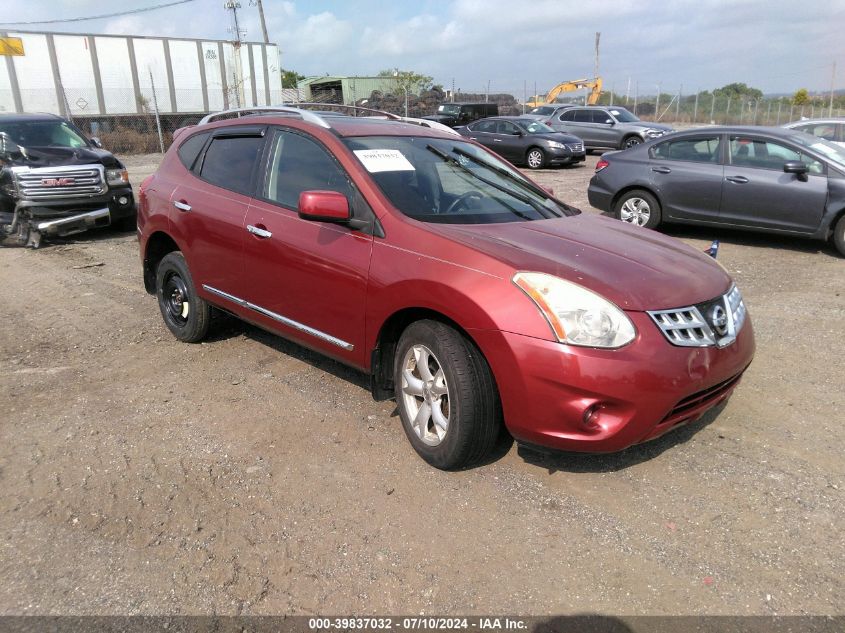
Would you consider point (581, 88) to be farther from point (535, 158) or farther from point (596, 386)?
point (596, 386)

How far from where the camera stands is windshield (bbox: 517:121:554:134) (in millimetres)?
18547

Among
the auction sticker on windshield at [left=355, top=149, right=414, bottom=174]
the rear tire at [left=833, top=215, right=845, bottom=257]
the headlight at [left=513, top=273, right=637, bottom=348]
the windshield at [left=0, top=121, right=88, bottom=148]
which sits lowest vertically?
the rear tire at [left=833, top=215, right=845, bottom=257]

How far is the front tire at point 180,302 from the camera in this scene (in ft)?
16.2

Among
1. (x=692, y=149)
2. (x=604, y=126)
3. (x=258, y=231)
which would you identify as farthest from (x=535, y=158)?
(x=258, y=231)

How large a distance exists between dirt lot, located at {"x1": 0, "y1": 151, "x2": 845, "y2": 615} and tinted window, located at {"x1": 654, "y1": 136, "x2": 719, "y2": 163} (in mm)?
4756

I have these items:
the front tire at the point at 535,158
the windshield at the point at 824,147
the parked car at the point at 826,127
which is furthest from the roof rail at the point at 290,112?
the front tire at the point at 535,158

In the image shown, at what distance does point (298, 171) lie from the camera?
13.1ft

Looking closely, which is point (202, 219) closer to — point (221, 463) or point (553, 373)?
point (221, 463)

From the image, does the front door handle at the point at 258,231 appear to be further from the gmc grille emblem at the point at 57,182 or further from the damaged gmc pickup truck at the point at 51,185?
the gmc grille emblem at the point at 57,182

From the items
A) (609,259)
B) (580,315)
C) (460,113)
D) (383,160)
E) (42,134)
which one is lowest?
(580,315)

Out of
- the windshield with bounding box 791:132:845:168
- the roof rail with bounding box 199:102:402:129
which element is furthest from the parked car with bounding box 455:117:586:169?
the roof rail with bounding box 199:102:402:129

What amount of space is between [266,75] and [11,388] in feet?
115

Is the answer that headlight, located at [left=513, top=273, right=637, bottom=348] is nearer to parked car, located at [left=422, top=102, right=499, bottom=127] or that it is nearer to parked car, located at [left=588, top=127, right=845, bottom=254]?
parked car, located at [left=588, top=127, right=845, bottom=254]

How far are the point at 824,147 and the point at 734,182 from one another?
1128mm
